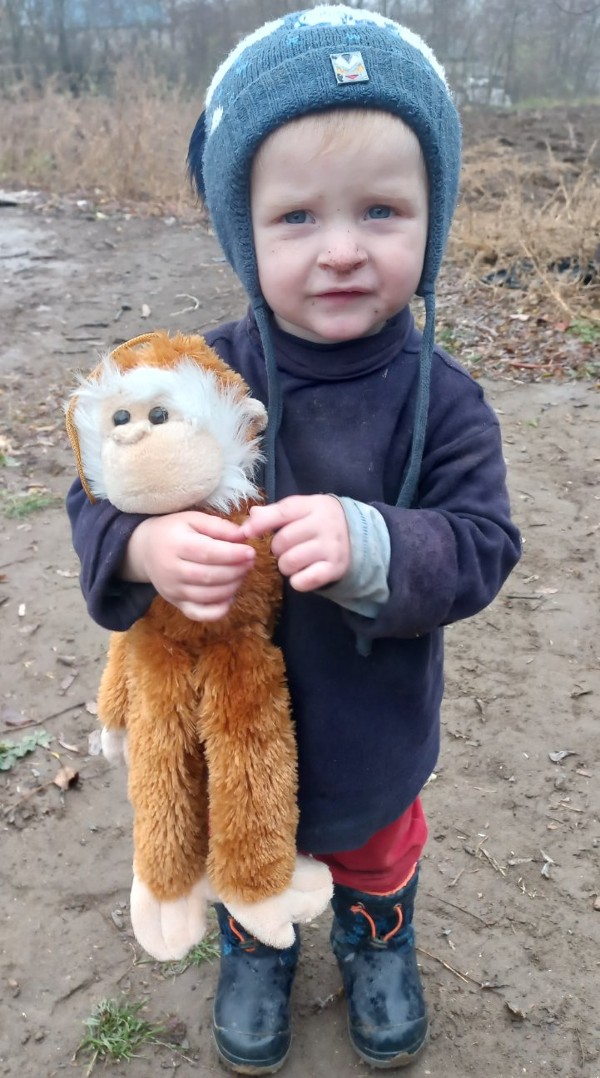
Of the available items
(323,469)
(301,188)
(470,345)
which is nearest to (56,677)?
(323,469)

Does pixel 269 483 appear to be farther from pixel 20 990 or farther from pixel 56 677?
pixel 56 677

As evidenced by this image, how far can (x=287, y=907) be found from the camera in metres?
1.50

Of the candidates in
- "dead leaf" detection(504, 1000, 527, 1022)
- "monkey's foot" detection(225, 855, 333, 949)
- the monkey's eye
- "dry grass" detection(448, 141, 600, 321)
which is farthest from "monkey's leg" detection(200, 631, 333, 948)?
"dry grass" detection(448, 141, 600, 321)

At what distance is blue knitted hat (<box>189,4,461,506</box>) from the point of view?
1238 mm

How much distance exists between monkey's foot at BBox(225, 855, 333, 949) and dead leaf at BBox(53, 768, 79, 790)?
1209 millimetres

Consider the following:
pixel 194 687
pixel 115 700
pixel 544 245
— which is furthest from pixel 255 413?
pixel 544 245

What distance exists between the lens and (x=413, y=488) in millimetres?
1383

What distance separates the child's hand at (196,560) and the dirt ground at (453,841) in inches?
45.9

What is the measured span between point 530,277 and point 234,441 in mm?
5883

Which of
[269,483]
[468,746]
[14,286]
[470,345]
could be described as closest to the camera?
[269,483]

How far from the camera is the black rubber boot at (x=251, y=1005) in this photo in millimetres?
1837

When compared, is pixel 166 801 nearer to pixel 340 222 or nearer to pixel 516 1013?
pixel 340 222

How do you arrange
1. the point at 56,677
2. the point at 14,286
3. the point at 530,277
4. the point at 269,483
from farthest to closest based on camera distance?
the point at 14,286
the point at 530,277
the point at 56,677
the point at 269,483

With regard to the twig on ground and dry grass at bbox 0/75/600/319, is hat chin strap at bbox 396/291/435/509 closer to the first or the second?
the twig on ground
